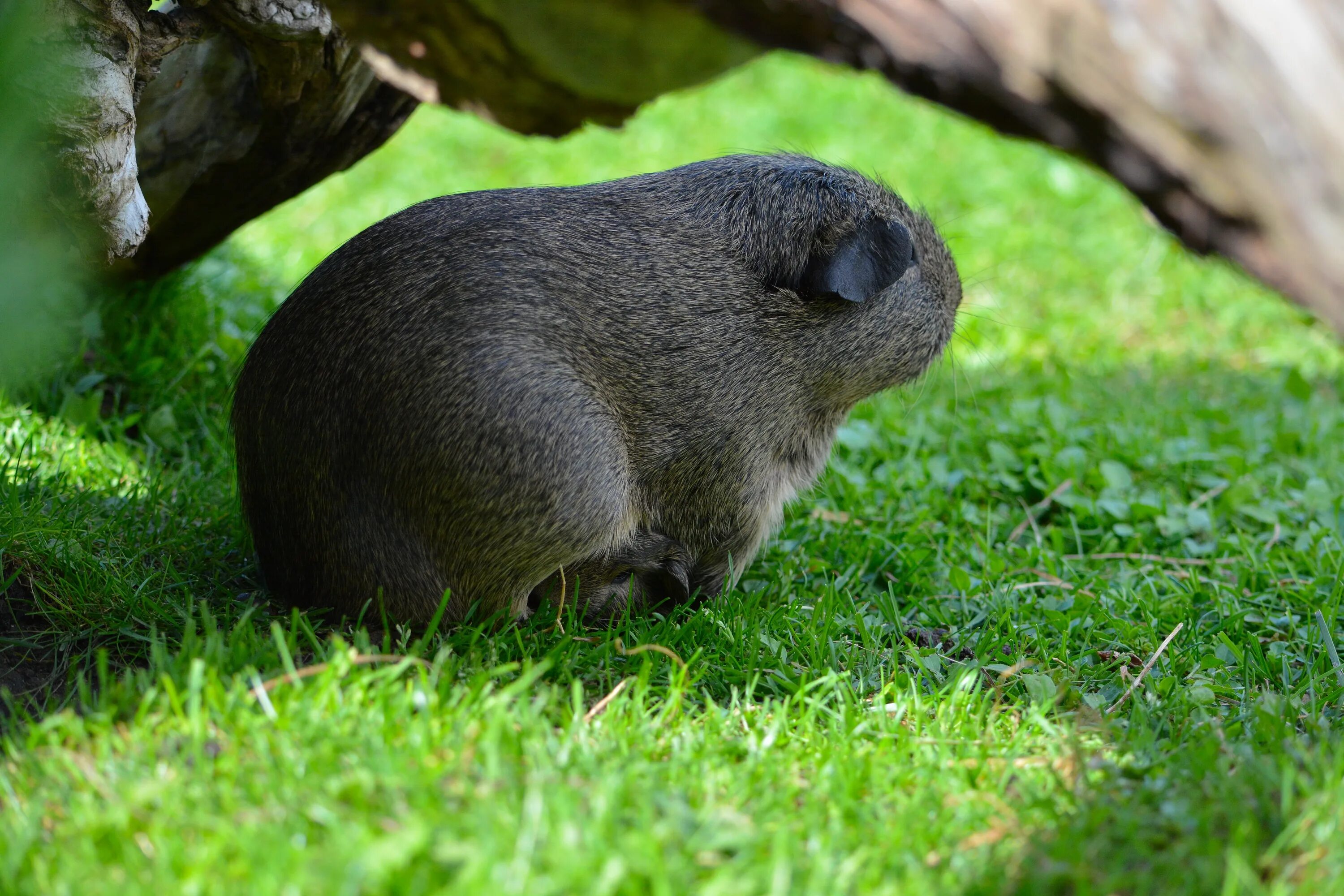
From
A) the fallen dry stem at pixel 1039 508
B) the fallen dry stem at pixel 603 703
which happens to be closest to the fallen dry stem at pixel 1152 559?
the fallen dry stem at pixel 1039 508

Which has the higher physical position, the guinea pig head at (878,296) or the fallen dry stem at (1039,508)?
the guinea pig head at (878,296)

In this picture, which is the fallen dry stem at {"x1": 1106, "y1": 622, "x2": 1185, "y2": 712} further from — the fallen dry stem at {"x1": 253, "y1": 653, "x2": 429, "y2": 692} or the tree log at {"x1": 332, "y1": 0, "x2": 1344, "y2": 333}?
the fallen dry stem at {"x1": 253, "y1": 653, "x2": 429, "y2": 692}

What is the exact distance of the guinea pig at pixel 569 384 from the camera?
3152mm

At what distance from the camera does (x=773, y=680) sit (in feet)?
10.5

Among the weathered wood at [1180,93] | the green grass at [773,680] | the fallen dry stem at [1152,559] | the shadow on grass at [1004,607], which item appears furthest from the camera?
the fallen dry stem at [1152,559]

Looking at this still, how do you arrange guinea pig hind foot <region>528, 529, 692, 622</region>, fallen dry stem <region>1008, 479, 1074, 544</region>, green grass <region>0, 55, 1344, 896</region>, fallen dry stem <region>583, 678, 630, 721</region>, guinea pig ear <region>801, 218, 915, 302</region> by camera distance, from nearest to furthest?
green grass <region>0, 55, 1344, 896</region>, fallen dry stem <region>583, 678, 630, 721</region>, guinea pig hind foot <region>528, 529, 692, 622</region>, guinea pig ear <region>801, 218, 915, 302</region>, fallen dry stem <region>1008, 479, 1074, 544</region>

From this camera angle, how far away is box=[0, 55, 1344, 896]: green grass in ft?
7.01

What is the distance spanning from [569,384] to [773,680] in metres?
0.97

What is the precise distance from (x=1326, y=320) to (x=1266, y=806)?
100 centimetres

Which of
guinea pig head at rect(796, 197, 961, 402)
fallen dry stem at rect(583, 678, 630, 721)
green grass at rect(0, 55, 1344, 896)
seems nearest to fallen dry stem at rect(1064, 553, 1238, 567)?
green grass at rect(0, 55, 1344, 896)

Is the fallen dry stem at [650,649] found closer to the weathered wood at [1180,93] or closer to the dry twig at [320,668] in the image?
the dry twig at [320,668]

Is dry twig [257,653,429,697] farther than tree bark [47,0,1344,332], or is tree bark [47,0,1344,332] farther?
dry twig [257,653,429,697]

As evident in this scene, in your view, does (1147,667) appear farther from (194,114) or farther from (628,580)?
(194,114)

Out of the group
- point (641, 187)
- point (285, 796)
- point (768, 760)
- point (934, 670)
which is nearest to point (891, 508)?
point (934, 670)
